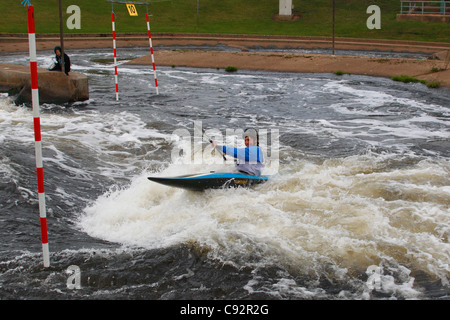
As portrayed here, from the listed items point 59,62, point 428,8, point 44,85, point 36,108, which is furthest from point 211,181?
point 428,8

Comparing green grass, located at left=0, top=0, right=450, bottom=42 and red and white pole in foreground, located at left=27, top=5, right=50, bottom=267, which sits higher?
green grass, located at left=0, top=0, right=450, bottom=42

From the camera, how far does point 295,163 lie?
961 cm

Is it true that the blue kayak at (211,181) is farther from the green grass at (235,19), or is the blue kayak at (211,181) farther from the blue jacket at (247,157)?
the green grass at (235,19)

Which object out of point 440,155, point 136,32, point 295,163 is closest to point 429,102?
point 440,155

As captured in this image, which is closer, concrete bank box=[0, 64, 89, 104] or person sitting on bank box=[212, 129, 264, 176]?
→ person sitting on bank box=[212, 129, 264, 176]

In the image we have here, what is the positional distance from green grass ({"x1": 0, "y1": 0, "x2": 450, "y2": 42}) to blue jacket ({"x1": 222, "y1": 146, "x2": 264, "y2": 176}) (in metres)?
24.1

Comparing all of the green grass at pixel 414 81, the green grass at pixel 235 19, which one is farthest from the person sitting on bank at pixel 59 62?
the green grass at pixel 235 19

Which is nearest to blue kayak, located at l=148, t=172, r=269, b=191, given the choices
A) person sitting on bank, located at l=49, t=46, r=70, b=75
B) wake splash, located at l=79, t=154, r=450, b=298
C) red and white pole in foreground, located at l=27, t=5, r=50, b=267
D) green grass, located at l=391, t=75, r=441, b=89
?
wake splash, located at l=79, t=154, r=450, b=298

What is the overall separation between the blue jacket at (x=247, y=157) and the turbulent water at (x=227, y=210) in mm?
350

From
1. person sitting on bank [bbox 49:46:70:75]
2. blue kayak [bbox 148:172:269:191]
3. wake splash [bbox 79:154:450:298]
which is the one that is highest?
person sitting on bank [bbox 49:46:70:75]

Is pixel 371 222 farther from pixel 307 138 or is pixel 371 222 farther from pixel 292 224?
pixel 307 138

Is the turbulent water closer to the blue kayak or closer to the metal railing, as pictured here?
the blue kayak

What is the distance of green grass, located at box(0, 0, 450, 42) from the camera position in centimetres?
3195

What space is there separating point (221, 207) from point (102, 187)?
7.48 feet
